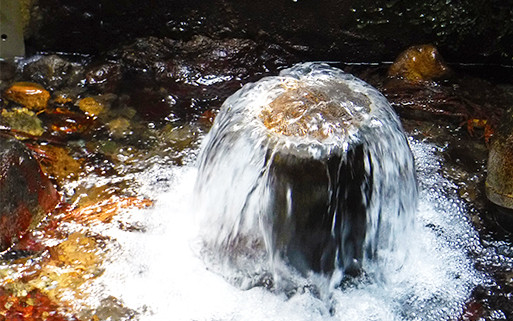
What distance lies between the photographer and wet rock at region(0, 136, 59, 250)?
132 inches

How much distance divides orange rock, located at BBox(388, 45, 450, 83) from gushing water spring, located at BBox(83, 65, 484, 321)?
124 centimetres

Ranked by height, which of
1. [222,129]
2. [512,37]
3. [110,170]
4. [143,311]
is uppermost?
[512,37]

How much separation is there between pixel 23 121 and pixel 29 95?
0.99 feet

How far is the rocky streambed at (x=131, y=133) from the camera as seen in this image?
325cm

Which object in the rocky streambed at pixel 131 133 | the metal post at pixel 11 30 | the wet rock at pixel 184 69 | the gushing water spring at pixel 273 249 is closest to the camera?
the gushing water spring at pixel 273 249

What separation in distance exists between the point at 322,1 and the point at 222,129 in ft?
6.19

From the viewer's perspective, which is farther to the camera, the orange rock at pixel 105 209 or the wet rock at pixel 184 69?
the wet rock at pixel 184 69

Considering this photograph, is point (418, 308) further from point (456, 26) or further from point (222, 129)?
point (456, 26)

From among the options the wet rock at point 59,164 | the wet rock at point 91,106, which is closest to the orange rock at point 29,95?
the wet rock at point 91,106

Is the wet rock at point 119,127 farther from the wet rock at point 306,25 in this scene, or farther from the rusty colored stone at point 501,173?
the rusty colored stone at point 501,173

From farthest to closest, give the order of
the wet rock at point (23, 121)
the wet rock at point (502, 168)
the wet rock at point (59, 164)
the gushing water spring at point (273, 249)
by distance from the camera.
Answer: the wet rock at point (23, 121), the wet rock at point (59, 164), the wet rock at point (502, 168), the gushing water spring at point (273, 249)

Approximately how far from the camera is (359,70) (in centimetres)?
505

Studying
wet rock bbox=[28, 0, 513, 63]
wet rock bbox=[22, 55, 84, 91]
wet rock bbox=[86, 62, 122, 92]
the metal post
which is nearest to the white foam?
wet rock bbox=[86, 62, 122, 92]

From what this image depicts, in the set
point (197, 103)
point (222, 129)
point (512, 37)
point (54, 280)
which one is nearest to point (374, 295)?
point (222, 129)
